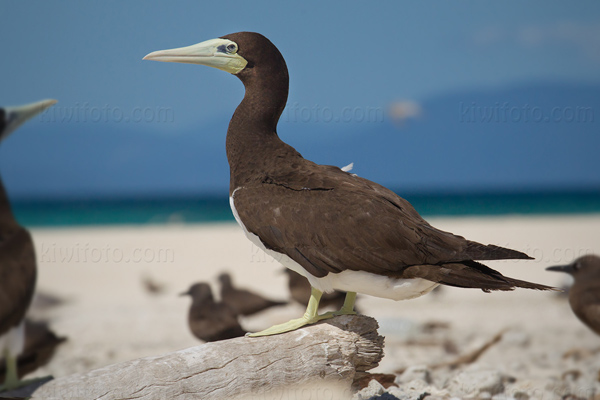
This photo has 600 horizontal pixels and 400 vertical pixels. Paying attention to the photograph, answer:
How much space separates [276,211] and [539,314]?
6.61 meters

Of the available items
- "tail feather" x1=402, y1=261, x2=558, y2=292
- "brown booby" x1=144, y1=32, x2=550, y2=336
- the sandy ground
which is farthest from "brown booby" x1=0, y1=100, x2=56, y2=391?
"tail feather" x1=402, y1=261, x2=558, y2=292

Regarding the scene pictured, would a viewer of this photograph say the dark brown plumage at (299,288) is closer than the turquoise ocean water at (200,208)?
Yes

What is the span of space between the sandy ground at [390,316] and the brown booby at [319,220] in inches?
77.1

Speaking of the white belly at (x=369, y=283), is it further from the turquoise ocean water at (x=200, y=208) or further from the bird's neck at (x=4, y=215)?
the turquoise ocean water at (x=200, y=208)

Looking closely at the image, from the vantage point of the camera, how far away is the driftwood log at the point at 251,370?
10.8 feet

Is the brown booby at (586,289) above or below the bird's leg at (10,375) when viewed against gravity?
above

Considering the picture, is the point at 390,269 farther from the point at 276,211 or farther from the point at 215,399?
the point at 215,399

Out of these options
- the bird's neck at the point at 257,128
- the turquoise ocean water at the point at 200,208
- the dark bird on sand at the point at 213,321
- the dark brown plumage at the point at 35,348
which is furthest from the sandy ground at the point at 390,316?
the turquoise ocean water at the point at 200,208

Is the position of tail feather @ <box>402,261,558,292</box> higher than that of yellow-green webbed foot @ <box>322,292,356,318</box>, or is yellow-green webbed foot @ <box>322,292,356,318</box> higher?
tail feather @ <box>402,261,558,292</box>

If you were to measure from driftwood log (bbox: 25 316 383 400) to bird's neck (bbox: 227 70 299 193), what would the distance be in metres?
1.04

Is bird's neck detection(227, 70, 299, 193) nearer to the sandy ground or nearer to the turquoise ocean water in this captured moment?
the sandy ground

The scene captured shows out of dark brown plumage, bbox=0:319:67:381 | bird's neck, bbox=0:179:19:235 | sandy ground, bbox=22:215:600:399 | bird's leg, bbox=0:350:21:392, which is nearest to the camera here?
bird's neck, bbox=0:179:19:235

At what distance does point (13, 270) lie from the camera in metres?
3.84

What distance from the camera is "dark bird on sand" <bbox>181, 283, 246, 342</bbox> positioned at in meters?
5.18
